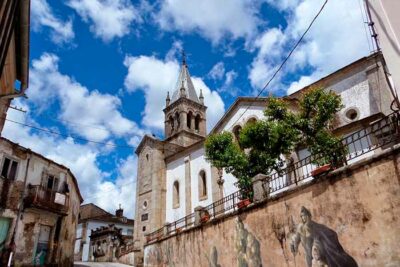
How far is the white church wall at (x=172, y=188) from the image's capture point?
31297 millimetres

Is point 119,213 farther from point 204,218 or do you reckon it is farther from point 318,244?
point 318,244

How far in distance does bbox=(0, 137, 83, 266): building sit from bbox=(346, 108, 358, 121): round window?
64.9 ft

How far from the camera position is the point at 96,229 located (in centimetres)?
4441

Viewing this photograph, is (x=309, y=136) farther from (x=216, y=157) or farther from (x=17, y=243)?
(x=17, y=243)

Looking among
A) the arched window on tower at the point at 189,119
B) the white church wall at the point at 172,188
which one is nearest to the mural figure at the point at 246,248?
the white church wall at the point at 172,188

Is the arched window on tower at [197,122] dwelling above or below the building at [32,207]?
above

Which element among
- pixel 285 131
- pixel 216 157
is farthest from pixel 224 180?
pixel 285 131

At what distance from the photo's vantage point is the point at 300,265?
11.6 metres

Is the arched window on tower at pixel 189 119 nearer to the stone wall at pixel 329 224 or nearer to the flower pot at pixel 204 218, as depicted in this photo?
the flower pot at pixel 204 218

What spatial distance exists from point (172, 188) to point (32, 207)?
15.0 metres

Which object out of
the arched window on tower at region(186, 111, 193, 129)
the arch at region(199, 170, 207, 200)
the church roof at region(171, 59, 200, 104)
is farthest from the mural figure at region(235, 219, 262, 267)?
the church roof at region(171, 59, 200, 104)

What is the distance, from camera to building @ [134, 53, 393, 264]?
21.3 meters

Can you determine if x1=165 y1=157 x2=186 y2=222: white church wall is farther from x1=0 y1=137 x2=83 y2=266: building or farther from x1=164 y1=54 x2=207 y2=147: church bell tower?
x1=164 y1=54 x2=207 y2=147: church bell tower

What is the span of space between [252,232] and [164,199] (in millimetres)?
19741
